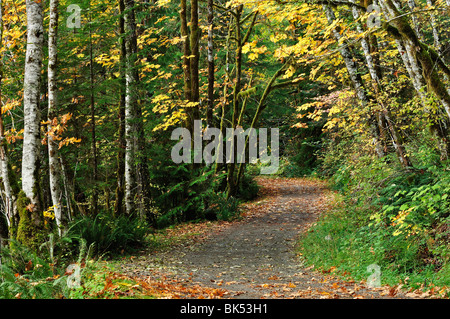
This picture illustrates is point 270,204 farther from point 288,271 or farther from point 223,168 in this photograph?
point 288,271

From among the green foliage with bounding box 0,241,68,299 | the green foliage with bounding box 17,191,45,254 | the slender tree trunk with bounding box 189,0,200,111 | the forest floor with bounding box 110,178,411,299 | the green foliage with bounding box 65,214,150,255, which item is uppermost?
the slender tree trunk with bounding box 189,0,200,111

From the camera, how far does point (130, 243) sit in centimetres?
917

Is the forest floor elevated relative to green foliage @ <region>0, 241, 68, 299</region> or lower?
lower

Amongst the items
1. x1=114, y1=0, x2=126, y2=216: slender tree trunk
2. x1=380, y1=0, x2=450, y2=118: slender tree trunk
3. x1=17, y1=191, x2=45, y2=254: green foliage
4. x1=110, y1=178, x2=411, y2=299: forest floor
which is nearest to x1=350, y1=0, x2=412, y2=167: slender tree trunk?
x1=380, y1=0, x2=450, y2=118: slender tree trunk

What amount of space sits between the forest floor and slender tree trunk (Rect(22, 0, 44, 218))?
1999 millimetres

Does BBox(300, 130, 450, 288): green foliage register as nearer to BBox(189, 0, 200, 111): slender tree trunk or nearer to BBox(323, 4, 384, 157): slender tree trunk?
BBox(323, 4, 384, 157): slender tree trunk

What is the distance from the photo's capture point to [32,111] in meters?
6.49

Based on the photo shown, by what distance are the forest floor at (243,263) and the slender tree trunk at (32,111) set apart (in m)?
2.00

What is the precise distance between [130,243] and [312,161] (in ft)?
59.1

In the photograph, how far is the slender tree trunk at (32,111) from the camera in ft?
20.7

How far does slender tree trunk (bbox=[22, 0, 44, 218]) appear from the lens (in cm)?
631

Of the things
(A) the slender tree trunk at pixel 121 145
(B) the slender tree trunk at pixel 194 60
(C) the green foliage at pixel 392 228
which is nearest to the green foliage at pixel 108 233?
(A) the slender tree trunk at pixel 121 145

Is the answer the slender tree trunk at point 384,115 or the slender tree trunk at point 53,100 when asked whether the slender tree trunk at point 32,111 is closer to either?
the slender tree trunk at point 53,100
